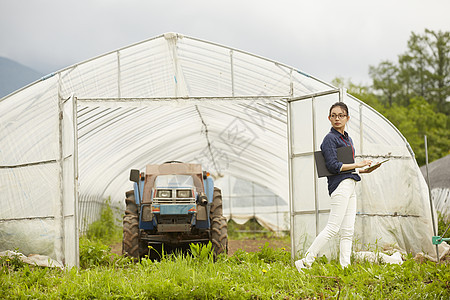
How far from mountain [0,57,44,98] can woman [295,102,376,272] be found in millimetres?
7127

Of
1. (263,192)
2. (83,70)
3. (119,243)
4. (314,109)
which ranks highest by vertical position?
(83,70)

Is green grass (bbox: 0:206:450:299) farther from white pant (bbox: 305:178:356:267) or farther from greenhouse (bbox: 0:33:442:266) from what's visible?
greenhouse (bbox: 0:33:442:266)

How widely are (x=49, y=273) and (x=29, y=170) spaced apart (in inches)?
76.8

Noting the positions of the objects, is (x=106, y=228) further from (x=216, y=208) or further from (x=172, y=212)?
(x=172, y=212)

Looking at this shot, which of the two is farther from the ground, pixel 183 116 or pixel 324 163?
pixel 183 116

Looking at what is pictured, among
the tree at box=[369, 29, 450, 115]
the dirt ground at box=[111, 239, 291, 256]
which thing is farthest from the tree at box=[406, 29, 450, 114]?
the dirt ground at box=[111, 239, 291, 256]

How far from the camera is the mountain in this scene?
11.4m

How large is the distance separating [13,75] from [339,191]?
923 centimetres

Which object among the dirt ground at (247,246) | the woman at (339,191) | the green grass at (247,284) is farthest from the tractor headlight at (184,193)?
the woman at (339,191)

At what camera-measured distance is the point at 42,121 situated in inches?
343

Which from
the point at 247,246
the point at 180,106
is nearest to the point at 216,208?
the point at 180,106

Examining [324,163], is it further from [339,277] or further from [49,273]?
[49,273]

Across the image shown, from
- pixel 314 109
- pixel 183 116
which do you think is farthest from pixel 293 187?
pixel 183 116

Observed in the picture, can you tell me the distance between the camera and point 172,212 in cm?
885
